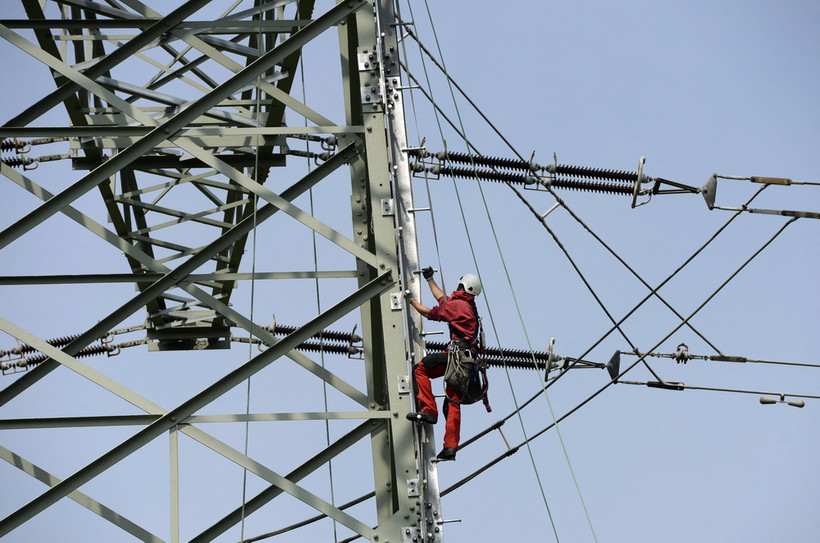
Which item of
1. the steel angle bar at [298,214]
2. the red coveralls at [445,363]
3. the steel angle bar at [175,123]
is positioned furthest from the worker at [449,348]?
the steel angle bar at [175,123]

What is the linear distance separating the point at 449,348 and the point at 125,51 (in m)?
4.35

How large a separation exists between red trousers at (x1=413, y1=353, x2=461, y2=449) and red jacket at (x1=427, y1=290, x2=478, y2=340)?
0.41m

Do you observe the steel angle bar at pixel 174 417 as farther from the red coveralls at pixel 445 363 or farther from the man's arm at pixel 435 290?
the man's arm at pixel 435 290

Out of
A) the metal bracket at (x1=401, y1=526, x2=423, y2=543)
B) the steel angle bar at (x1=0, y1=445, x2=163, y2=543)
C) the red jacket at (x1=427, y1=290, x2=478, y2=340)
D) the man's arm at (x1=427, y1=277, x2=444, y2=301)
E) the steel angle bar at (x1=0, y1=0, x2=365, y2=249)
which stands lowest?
the metal bracket at (x1=401, y1=526, x2=423, y2=543)

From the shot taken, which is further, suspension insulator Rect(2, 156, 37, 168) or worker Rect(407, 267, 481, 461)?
suspension insulator Rect(2, 156, 37, 168)

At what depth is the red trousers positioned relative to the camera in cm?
1383

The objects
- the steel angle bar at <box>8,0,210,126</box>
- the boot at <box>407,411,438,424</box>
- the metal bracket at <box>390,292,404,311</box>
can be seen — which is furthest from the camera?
the steel angle bar at <box>8,0,210,126</box>

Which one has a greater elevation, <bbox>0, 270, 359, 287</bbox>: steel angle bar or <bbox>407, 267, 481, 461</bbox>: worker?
<bbox>0, 270, 359, 287</bbox>: steel angle bar

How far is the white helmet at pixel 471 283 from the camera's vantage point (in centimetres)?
1487

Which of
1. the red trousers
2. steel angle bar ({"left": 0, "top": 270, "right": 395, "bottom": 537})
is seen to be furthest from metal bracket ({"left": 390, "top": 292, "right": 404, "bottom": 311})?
the red trousers

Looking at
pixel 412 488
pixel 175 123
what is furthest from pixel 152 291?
pixel 412 488

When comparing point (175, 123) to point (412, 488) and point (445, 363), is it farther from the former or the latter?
point (412, 488)

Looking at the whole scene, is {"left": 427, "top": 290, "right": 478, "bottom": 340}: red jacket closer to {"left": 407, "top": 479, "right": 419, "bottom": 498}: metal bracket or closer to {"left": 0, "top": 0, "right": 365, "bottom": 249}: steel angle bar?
{"left": 407, "top": 479, "right": 419, "bottom": 498}: metal bracket

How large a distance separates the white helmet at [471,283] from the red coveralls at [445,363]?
54 mm
